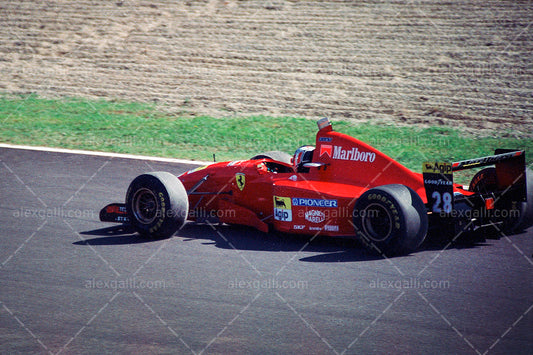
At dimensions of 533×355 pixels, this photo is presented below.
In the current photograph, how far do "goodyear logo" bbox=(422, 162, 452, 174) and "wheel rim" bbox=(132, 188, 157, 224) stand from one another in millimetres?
3020

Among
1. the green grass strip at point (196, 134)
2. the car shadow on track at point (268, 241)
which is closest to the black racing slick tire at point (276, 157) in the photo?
the car shadow on track at point (268, 241)

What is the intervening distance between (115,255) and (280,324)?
2539mm

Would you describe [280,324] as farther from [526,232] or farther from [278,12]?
[278,12]

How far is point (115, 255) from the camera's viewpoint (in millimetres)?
7070

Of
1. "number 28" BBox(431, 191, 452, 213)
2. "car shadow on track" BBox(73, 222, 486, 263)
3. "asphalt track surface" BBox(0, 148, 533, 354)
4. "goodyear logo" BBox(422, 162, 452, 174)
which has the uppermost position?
"goodyear logo" BBox(422, 162, 452, 174)

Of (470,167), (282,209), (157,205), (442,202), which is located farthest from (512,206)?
(157,205)

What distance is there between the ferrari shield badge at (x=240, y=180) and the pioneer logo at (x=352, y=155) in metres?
1.10

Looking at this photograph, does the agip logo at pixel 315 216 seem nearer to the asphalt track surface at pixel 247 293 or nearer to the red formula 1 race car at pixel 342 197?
the red formula 1 race car at pixel 342 197

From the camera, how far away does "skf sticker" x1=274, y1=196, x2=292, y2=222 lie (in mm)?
7410

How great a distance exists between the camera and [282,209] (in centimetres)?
746

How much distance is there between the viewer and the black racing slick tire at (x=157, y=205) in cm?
745

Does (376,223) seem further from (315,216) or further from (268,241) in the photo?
(268,241)

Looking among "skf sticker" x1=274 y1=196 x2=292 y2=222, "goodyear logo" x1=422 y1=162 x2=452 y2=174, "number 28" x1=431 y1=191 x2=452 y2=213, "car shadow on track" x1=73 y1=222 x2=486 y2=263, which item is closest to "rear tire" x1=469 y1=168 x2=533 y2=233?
"car shadow on track" x1=73 y1=222 x2=486 y2=263

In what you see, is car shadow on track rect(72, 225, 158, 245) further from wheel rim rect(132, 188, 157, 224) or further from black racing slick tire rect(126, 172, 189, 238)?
wheel rim rect(132, 188, 157, 224)
